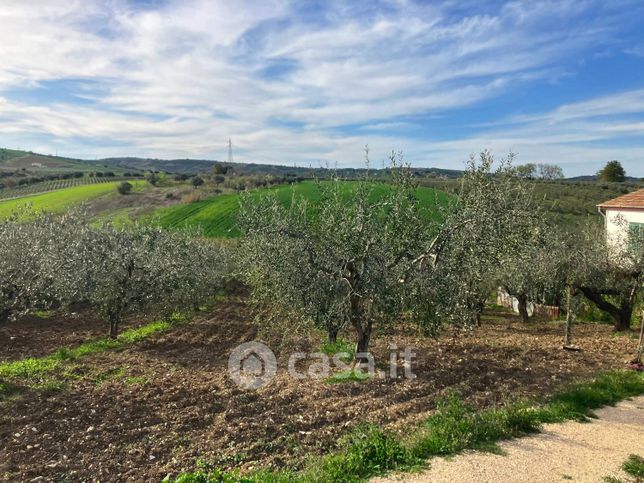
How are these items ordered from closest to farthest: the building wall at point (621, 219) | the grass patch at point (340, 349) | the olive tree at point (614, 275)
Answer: the grass patch at point (340, 349) → the olive tree at point (614, 275) → the building wall at point (621, 219)

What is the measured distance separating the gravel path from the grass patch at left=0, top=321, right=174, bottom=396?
10.2 m

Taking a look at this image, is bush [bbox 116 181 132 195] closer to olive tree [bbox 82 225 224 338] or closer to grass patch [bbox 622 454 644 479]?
olive tree [bbox 82 225 224 338]

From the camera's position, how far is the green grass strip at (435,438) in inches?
255

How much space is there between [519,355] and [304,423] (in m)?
8.12

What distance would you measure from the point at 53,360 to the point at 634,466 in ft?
47.9

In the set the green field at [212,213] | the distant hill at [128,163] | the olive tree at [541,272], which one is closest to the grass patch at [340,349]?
the olive tree at [541,272]

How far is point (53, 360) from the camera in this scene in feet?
45.0

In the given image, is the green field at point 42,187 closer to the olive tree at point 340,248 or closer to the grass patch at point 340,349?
the grass patch at point 340,349

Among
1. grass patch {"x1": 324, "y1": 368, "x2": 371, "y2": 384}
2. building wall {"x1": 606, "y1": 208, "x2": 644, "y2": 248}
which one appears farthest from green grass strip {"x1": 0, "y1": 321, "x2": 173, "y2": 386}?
building wall {"x1": 606, "y1": 208, "x2": 644, "y2": 248}

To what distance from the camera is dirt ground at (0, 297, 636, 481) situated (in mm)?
7527

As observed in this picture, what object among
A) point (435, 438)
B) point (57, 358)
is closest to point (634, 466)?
point (435, 438)

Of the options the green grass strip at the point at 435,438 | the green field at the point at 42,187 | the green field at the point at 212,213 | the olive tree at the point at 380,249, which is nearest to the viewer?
the green grass strip at the point at 435,438

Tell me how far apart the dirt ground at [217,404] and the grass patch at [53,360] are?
70 centimetres

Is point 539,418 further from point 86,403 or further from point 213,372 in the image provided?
point 86,403
